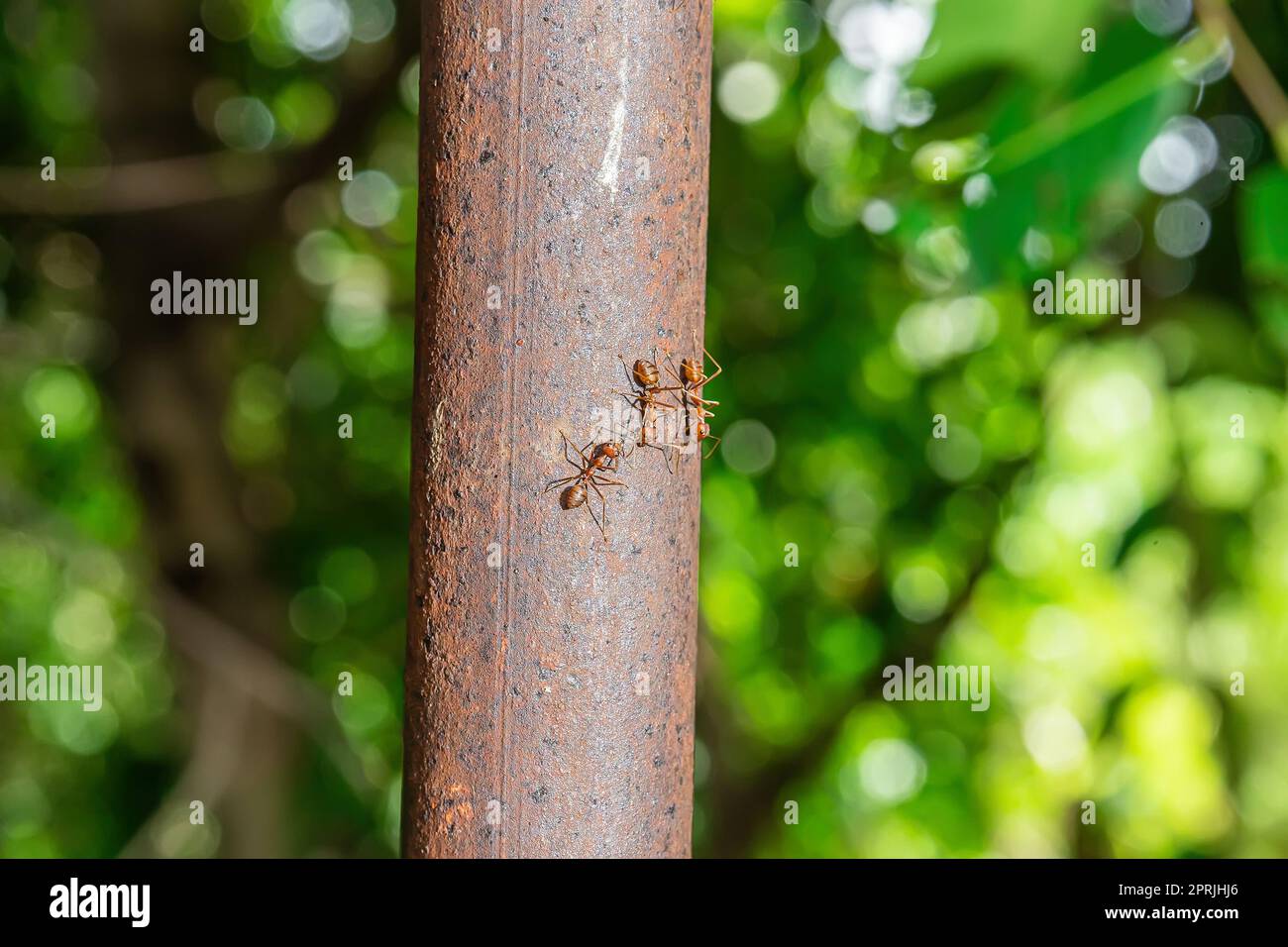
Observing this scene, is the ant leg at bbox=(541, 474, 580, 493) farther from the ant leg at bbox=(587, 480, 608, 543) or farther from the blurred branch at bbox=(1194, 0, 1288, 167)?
the blurred branch at bbox=(1194, 0, 1288, 167)

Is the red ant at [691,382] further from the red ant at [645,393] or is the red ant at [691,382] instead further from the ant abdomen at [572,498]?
the ant abdomen at [572,498]

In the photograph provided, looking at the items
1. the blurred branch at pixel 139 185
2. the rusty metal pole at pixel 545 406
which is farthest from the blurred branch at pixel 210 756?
the rusty metal pole at pixel 545 406

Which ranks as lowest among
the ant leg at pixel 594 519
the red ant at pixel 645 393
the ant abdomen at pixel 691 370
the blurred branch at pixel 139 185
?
the ant leg at pixel 594 519

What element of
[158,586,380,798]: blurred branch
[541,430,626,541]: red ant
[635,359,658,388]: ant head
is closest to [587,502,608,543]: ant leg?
[541,430,626,541]: red ant

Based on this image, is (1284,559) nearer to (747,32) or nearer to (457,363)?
(747,32)

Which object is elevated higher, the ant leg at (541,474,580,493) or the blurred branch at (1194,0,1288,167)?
the blurred branch at (1194,0,1288,167)

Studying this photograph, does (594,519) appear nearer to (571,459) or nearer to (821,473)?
(571,459)

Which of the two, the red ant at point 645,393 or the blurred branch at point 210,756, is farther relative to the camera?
the blurred branch at point 210,756
